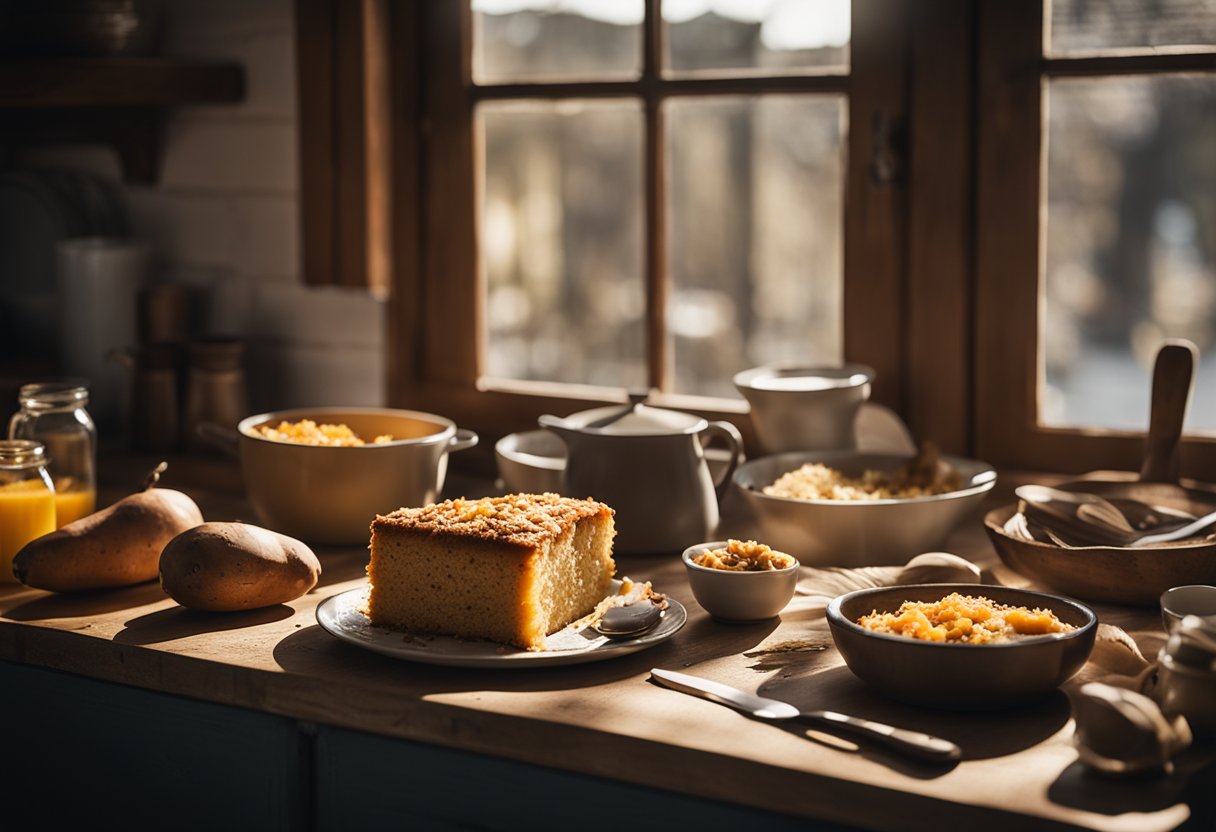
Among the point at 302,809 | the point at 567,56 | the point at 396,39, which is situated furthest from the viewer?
the point at 567,56

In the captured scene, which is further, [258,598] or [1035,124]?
[1035,124]

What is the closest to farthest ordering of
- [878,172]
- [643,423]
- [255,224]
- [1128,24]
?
[643,423]
[1128,24]
[878,172]
[255,224]

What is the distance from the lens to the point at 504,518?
1.34m

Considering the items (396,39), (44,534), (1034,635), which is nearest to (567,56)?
(396,39)

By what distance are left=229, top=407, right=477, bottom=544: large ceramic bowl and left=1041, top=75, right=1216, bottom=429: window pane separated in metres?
2.04

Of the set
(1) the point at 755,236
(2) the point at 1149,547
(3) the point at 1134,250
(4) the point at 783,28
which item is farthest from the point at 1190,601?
(1) the point at 755,236

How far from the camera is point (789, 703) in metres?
1.16

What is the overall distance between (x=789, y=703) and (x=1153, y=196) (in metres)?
4.32

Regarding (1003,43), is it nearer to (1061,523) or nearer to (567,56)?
(1061,523)

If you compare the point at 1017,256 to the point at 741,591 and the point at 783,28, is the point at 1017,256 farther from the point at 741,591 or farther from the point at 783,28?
the point at 741,591

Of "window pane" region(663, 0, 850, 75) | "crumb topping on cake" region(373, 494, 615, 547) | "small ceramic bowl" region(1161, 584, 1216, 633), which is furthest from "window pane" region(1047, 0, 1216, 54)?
"crumb topping on cake" region(373, 494, 615, 547)

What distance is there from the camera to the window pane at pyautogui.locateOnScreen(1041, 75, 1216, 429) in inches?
171

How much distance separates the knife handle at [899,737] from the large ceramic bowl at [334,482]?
70 cm

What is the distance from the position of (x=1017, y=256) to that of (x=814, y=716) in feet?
3.04
